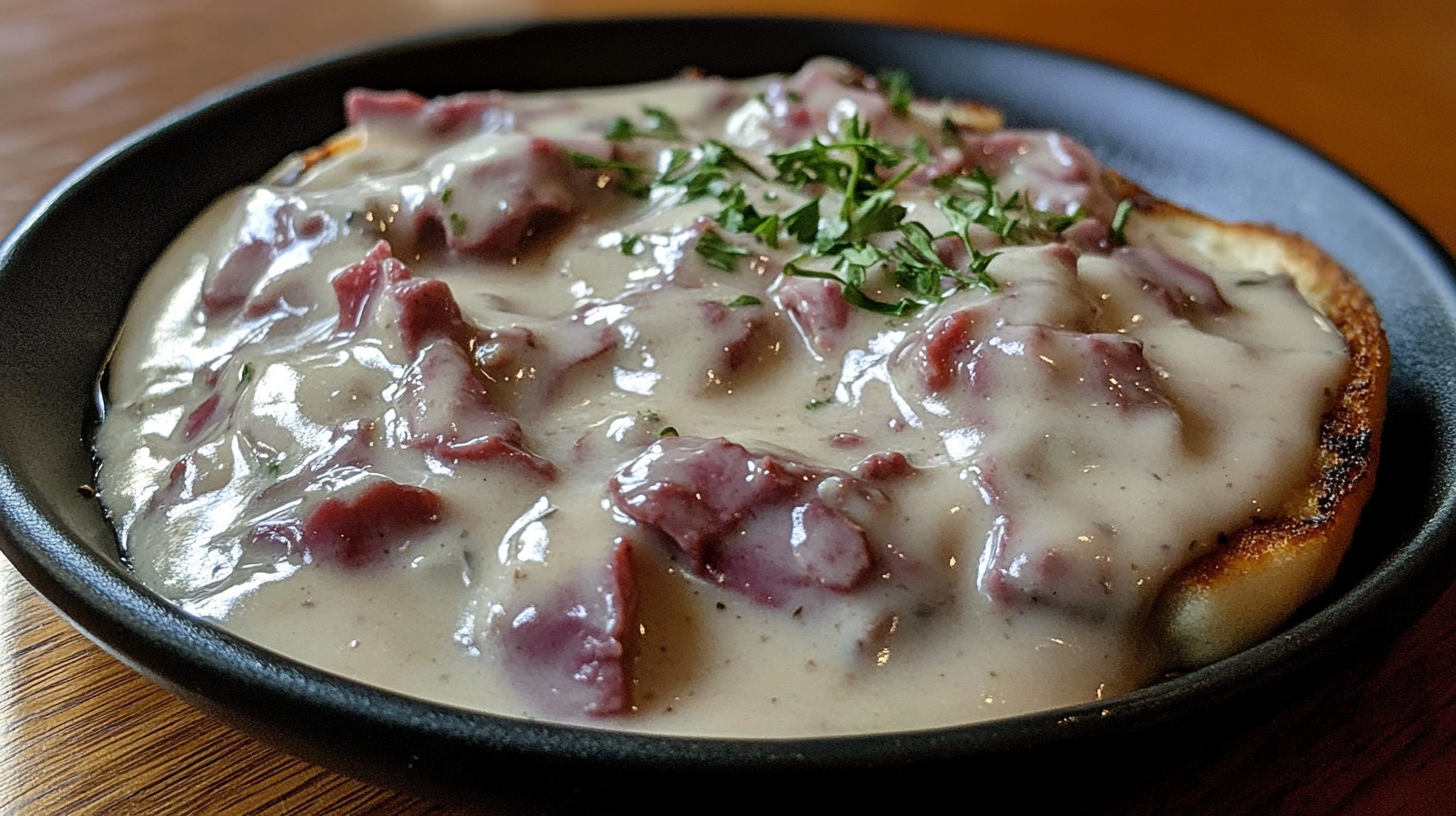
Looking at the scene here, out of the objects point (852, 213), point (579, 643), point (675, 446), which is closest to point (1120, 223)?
point (852, 213)

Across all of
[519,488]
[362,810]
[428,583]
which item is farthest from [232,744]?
[519,488]

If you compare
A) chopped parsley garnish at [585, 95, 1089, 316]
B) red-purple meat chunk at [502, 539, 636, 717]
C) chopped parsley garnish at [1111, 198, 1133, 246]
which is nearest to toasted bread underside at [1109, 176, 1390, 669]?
chopped parsley garnish at [1111, 198, 1133, 246]

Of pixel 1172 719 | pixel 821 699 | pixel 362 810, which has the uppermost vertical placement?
pixel 1172 719

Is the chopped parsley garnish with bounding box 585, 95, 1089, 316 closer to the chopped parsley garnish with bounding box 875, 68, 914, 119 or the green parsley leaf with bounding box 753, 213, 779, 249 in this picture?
the green parsley leaf with bounding box 753, 213, 779, 249

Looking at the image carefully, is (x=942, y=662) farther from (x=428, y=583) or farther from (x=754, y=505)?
(x=428, y=583)

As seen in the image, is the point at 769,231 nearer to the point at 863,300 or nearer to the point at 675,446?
the point at 863,300

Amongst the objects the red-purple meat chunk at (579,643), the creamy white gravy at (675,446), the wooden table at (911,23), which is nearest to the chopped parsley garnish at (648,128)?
the creamy white gravy at (675,446)
